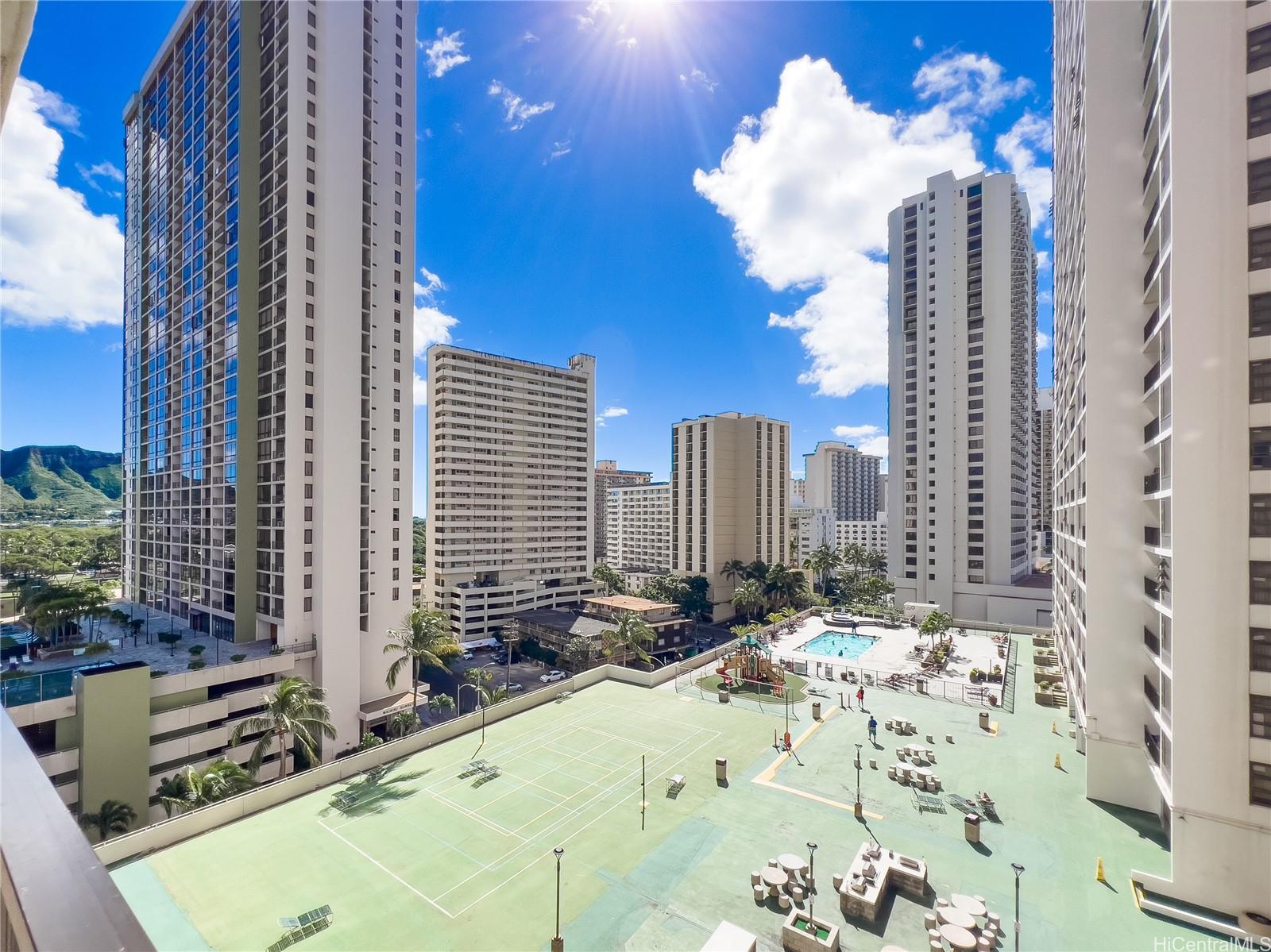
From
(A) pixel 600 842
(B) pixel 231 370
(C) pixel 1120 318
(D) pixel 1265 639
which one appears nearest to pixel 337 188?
(B) pixel 231 370

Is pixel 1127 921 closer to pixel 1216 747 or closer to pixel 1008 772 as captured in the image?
pixel 1216 747

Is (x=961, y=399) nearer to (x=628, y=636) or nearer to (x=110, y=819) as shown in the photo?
(x=628, y=636)

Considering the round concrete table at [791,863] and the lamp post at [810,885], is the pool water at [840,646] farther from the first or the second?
the round concrete table at [791,863]

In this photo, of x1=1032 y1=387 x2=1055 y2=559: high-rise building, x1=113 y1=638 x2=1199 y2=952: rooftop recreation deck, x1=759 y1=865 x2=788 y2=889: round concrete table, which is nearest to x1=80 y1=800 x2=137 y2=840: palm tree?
x1=113 y1=638 x2=1199 y2=952: rooftop recreation deck

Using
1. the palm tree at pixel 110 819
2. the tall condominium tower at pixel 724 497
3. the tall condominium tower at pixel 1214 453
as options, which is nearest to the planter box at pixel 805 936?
the tall condominium tower at pixel 1214 453

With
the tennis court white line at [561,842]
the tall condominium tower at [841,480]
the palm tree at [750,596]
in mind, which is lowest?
the palm tree at [750,596]

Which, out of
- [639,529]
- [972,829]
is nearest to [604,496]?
[639,529]
